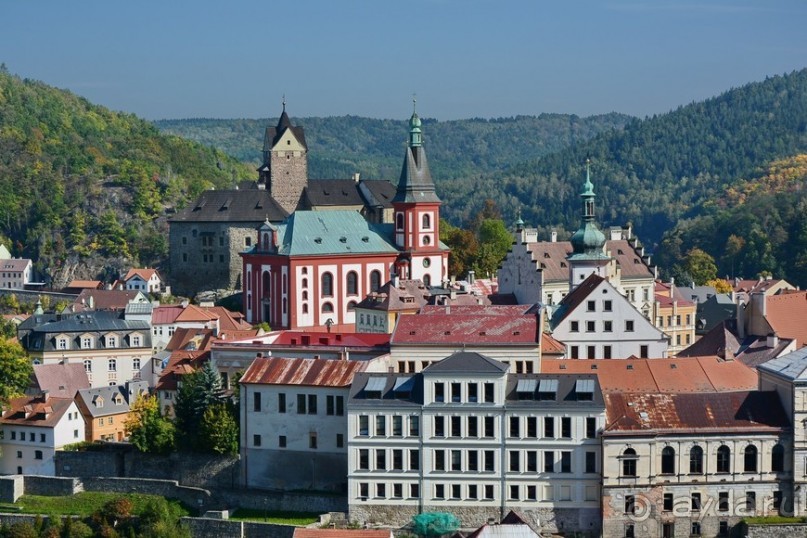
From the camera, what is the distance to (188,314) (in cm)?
10725

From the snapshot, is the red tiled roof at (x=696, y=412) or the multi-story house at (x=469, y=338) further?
the multi-story house at (x=469, y=338)

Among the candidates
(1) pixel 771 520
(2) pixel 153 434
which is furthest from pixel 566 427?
(2) pixel 153 434

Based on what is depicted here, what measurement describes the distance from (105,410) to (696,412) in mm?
29795

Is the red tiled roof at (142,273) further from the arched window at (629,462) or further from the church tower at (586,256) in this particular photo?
the arched window at (629,462)

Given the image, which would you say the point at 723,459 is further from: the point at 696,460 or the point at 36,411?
the point at 36,411

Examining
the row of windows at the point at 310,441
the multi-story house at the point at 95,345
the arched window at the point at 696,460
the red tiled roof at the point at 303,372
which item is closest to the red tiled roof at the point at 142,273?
the multi-story house at the point at 95,345

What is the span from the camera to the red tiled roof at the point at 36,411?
77875 millimetres

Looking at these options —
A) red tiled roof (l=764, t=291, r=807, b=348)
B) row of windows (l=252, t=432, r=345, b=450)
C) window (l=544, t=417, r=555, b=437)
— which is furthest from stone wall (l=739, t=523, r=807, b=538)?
red tiled roof (l=764, t=291, r=807, b=348)

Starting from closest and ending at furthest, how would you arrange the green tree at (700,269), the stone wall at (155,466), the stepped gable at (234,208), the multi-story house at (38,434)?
the stone wall at (155,466), the multi-story house at (38,434), the stepped gable at (234,208), the green tree at (700,269)

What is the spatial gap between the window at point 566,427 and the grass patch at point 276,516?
997 cm

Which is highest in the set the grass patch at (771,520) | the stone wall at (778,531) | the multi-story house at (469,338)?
the multi-story house at (469,338)

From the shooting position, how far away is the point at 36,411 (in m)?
78.7

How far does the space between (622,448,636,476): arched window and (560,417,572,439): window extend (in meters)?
2.12

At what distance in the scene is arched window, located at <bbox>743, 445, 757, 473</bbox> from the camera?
63969mm
